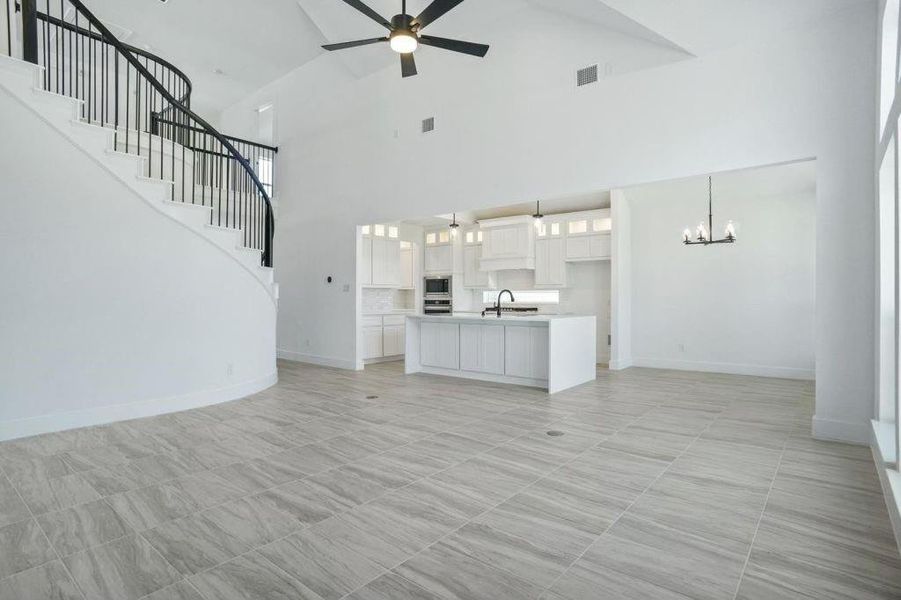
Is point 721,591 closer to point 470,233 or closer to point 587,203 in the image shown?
point 587,203

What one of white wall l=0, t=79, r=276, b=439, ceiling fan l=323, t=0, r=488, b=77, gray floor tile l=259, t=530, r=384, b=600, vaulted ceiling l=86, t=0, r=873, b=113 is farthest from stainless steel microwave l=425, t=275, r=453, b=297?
gray floor tile l=259, t=530, r=384, b=600

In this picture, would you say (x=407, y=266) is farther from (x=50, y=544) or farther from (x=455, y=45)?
(x=50, y=544)

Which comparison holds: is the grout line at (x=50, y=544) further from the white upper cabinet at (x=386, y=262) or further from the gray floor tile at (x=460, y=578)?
the white upper cabinet at (x=386, y=262)

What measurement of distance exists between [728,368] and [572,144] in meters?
4.79

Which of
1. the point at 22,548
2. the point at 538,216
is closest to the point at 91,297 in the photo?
the point at 22,548

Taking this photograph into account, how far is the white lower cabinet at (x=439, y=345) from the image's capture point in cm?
698

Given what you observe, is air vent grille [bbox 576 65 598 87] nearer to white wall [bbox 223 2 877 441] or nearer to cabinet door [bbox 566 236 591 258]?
white wall [bbox 223 2 877 441]

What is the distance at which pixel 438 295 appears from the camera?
10.1 meters

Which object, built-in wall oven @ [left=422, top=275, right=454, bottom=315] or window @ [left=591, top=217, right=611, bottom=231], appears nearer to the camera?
window @ [left=591, top=217, right=611, bottom=231]

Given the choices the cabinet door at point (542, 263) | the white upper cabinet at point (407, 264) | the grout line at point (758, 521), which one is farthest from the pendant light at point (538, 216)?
the grout line at point (758, 521)

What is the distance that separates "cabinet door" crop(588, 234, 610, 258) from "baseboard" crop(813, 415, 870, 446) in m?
4.93

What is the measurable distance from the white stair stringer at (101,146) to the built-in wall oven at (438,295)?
5.12 m

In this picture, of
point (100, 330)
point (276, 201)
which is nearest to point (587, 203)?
point (276, 201)

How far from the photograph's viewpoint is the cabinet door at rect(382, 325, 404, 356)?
9031 millimetres
